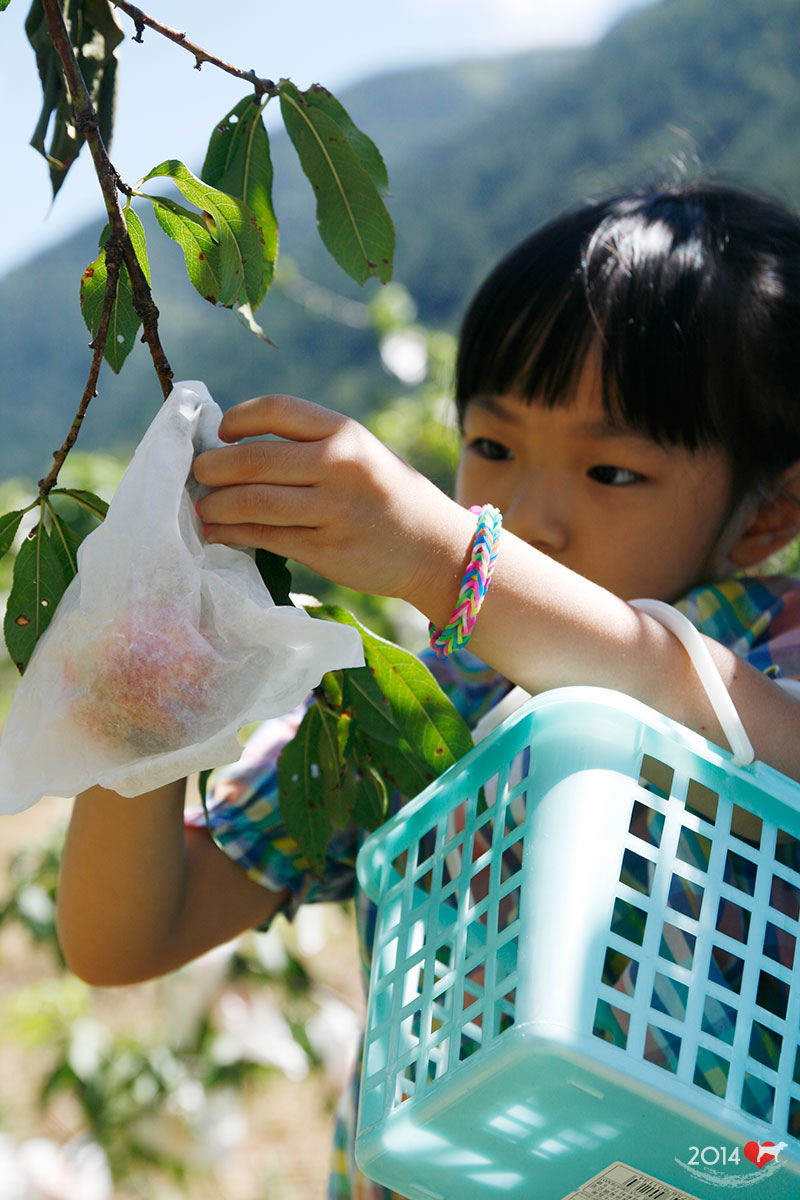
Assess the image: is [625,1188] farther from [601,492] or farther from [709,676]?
[601,492]

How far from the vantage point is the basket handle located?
2.20 feet

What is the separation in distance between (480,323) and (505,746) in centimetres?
69

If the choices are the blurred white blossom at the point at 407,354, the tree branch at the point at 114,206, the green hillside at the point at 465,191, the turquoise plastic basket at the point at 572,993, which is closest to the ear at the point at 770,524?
the turquoise plastic basket at the point at 572,993

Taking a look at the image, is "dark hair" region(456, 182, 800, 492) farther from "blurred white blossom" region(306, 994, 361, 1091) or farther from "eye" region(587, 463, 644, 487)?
"blurred white blossom" region(306, 994, 361, 1091)

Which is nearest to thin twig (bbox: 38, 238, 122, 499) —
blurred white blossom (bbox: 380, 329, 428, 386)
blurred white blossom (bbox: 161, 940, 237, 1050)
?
blurred white blossom (bbox: 161, 940, 237, 1050)

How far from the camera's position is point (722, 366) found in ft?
3.62

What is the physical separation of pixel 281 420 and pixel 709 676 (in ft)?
1.08

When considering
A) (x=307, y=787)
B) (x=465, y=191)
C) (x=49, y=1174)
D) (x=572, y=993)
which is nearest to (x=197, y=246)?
(x=307, y=787)

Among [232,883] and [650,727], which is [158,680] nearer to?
[650,727]

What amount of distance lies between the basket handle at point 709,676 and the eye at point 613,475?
0.28 m

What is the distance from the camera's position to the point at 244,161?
83 centimetres

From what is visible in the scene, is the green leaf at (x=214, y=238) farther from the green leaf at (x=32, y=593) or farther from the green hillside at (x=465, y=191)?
the green hillside at (x=465, y=191)

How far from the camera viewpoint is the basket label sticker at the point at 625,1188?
62 centimetres

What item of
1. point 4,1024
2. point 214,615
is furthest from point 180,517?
point 4,1024
